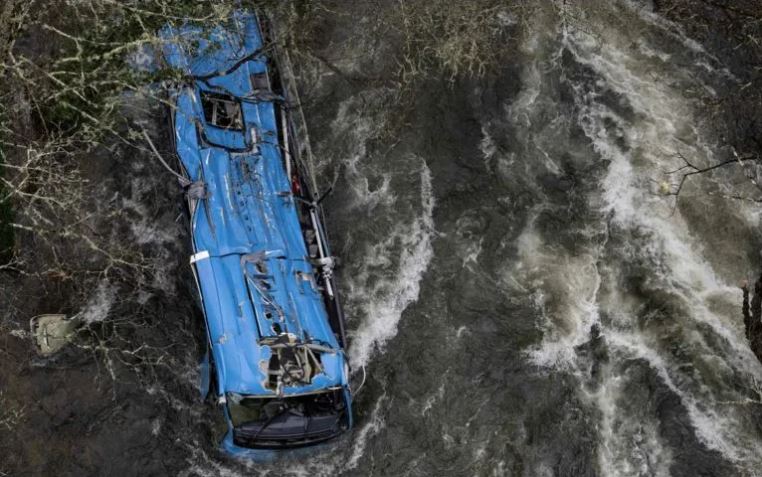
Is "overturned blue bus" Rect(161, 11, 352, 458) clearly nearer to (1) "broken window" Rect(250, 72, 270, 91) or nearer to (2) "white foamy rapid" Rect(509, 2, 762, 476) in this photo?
(1) "broken window" Rect(250, 72, 270, 91)

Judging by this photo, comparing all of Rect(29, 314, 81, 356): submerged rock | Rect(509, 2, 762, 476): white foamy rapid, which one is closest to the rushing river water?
Rect(509, 2, 762, 476): white foamy rapid

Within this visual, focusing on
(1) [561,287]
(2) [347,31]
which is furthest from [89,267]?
(1) [561,287]

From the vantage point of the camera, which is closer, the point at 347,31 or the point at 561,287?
the point at 561,287

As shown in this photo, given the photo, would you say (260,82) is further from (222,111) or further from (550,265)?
(550,265)

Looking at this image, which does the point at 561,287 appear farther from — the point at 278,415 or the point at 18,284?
the point at 18,284

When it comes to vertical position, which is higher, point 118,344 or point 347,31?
point 347,31

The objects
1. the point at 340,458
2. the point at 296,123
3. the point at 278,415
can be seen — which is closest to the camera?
the point at 278,415

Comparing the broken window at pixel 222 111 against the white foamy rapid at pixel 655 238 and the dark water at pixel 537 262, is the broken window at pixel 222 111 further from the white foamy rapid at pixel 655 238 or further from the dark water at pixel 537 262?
the white foamy rapid at pixel 655 238
